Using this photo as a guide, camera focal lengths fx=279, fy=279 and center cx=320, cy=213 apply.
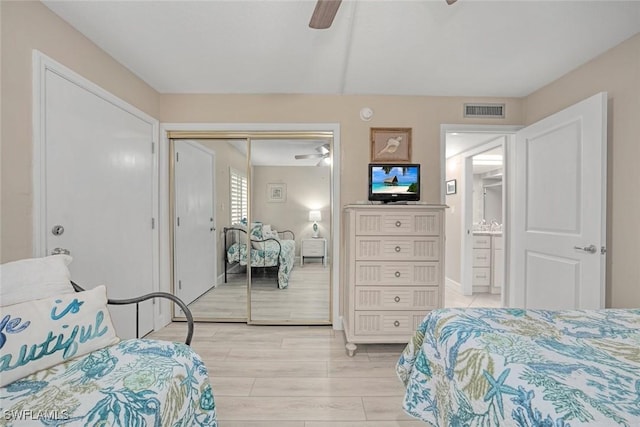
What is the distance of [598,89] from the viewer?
2102 mm

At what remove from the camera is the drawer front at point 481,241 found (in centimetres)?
421

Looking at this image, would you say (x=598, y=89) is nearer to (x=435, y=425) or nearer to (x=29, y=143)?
(x=435, y=425)

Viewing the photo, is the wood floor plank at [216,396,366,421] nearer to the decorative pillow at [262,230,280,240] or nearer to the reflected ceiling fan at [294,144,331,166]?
the decorative pillow at [262,230,280,240]

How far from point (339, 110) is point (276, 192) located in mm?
1063

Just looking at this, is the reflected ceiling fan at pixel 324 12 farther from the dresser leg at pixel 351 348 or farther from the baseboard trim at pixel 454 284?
the baseboard trim at pixel 454 284

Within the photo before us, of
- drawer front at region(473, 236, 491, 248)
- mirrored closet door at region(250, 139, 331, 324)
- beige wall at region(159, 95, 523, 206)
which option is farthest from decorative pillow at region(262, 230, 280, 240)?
drawer front at region(473, 236, 491, 248)

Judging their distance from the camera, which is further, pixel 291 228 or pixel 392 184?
pixel 291 228

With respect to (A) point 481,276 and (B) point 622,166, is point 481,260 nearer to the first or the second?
(A) point 481,276

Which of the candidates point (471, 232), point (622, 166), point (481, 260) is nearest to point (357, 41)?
point (622, 166)

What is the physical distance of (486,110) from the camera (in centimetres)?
284

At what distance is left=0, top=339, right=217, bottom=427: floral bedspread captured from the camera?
0.85m

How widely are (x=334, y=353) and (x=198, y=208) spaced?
2055 millimetres

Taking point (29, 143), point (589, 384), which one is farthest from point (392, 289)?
point (29, 143)

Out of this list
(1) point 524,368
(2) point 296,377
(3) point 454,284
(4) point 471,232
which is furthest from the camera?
(3) point 454,284
